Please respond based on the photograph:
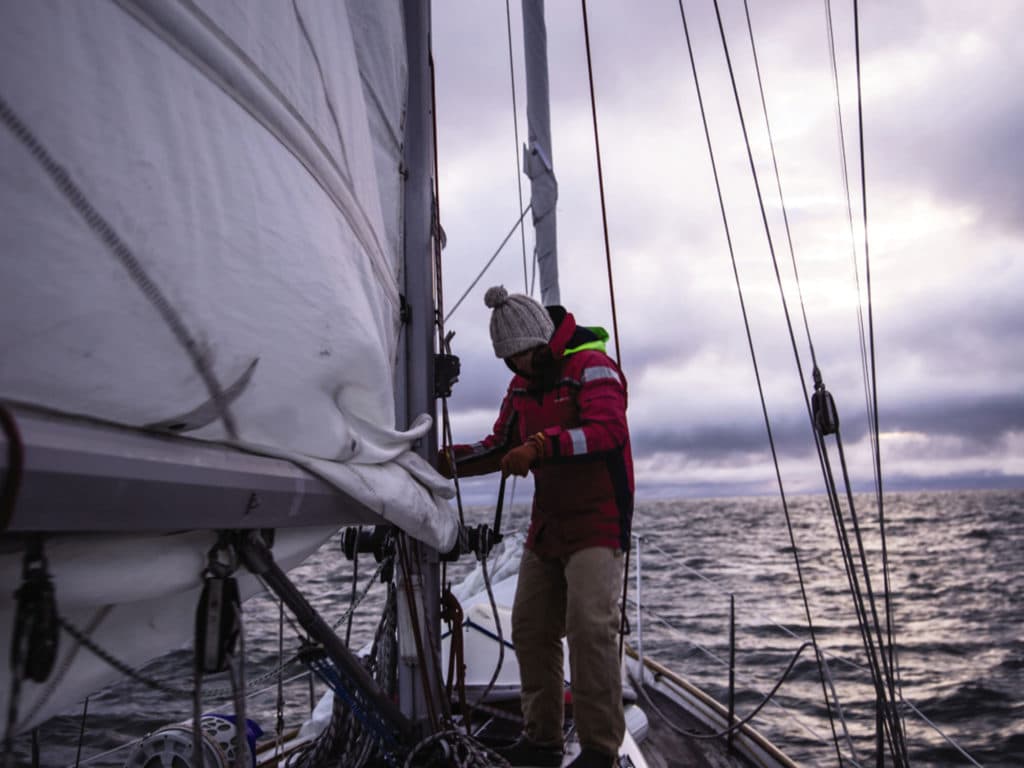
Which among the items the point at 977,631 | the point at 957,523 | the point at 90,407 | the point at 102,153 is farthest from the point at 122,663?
the point at 957,523

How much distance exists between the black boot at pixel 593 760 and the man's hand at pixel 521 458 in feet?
2.74

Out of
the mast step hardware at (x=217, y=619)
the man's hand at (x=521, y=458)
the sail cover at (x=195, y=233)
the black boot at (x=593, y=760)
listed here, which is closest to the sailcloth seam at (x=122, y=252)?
the sail cover at (x=195, y=233)

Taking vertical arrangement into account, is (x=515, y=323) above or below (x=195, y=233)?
above

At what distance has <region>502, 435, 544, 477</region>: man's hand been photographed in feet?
6.04

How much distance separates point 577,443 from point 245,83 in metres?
1.27

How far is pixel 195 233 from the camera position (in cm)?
85

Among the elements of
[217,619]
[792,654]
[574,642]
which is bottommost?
[792,654]

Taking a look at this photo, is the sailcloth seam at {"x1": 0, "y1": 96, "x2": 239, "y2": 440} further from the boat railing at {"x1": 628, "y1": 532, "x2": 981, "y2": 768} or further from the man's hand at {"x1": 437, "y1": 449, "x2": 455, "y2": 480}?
the boat railing at {"x1": 628, "y1": 532, "x2": 981, "y2": 768}

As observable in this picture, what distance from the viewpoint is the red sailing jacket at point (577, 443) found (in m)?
2.00

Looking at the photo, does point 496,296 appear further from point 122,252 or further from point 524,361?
point 122,252

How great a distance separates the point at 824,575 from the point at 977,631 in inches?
222

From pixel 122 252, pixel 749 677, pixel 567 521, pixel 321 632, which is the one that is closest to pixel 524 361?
pixel 567 521

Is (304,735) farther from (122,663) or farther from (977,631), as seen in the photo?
(977,631)

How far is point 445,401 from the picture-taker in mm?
2266
